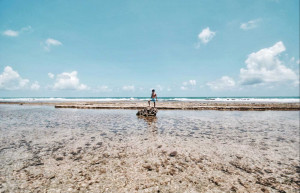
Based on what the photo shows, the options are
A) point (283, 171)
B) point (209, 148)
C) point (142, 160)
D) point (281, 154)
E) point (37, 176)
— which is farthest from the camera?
point (209, 148)

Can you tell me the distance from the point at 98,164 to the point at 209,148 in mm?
4737

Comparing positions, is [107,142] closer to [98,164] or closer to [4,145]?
[98,164]

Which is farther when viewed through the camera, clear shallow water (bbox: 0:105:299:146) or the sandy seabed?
clear shallow water (bbox: 0:105:299:146)

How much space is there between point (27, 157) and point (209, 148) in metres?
7.34

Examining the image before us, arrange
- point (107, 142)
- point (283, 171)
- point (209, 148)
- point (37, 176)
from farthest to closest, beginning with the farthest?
point (107, 142) < point (209, 148) < point (283, 171) < point (37, 176)

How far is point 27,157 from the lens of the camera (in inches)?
223

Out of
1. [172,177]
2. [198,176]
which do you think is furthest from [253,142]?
[172,177]

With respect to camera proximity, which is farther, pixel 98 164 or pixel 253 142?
pixel 253 142

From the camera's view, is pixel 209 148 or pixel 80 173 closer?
pixel 80 173

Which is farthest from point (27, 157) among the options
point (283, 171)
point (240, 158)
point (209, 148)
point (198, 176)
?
point (283, 171)

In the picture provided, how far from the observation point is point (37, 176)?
14.3 feet

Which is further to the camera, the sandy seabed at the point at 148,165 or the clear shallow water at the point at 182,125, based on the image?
the clear shallow water at the point at 182,125

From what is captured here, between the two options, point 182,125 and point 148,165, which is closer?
point 148,165

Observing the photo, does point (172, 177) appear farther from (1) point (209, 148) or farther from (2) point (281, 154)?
(2) point (281, 154)
